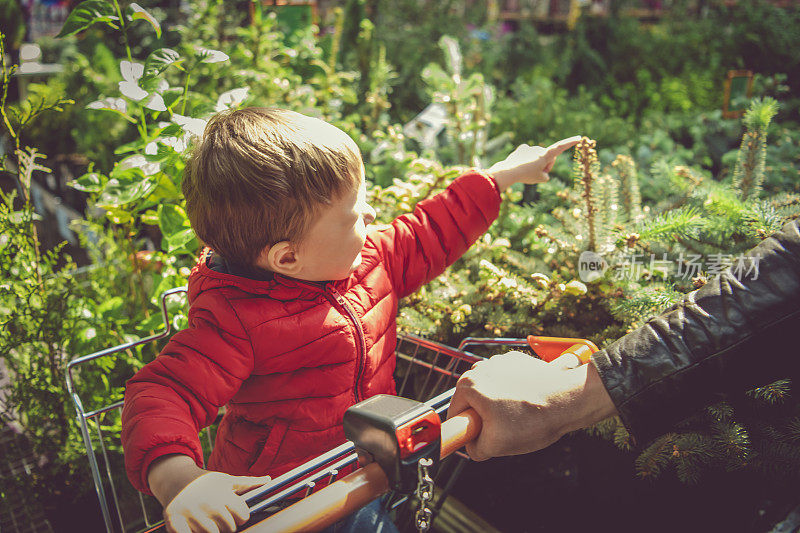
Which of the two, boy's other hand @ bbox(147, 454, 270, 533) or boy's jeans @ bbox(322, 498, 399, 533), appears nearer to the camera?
boy's other hand @ bbox(147, 454, 270, 533)

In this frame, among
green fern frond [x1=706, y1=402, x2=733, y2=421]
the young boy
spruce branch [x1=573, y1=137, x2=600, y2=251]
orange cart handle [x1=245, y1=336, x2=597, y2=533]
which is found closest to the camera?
orange cart handle [x1=245, y1=336, x2=597, y2=533]

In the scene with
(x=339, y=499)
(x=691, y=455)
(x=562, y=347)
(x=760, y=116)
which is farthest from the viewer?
(x=760, y=116)

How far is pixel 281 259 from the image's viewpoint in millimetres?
1135

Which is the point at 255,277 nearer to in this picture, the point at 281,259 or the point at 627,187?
the point at 281,259

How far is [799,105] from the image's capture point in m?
2.99

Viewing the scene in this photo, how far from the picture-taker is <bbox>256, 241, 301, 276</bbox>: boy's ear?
1.11 m

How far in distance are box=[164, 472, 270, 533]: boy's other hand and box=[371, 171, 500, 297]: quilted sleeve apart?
0.73m

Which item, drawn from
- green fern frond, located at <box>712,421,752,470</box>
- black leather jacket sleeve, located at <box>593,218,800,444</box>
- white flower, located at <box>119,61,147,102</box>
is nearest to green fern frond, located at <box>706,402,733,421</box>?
green fern frond, located at <box>712,421,752,470</box>

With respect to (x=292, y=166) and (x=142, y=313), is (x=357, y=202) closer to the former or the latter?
(x=292, y=166)

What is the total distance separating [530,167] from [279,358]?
2.53ft

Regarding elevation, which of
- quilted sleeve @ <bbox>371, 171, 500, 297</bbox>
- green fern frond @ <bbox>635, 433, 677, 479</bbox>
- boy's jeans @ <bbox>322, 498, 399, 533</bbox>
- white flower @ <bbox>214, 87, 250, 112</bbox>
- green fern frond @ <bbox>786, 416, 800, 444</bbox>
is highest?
white flower @ <bbox>214, 87, 250, 112</bbox>

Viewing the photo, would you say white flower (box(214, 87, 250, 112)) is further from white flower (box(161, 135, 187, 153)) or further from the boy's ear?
the boy's ear

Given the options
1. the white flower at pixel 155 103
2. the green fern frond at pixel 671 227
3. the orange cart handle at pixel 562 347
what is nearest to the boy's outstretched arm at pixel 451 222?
the green fern frond at pixel 671 227

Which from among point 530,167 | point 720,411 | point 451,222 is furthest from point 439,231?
point 720,411
